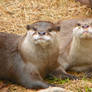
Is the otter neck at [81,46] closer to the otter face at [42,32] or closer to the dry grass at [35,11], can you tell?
the otter face at [42,32]

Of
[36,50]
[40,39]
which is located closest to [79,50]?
[36,50]

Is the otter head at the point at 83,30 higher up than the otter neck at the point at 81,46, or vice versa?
the otter head at the point at 83,30

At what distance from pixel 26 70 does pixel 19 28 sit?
2.02 metres

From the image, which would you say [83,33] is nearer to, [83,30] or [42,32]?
[83,30]

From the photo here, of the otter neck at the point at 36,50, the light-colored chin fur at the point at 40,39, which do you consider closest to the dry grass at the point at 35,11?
the otter neck at the point at 36,50

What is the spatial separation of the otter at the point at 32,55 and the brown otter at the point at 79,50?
0.31 meters

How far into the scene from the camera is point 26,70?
446cm

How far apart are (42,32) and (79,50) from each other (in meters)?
0.93

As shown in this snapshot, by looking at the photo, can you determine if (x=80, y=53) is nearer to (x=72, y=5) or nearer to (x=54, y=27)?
(x=54, y=27)

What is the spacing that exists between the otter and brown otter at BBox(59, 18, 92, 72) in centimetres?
31

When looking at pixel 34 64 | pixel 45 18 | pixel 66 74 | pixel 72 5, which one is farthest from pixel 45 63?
pixel 72 5

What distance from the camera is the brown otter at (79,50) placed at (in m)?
4.61

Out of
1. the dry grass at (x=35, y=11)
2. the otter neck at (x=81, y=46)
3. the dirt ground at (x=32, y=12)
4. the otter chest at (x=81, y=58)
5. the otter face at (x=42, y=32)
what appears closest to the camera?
the otter face at (x=42, y=32)

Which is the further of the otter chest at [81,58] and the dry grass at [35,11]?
the dry grass at [35,11]
